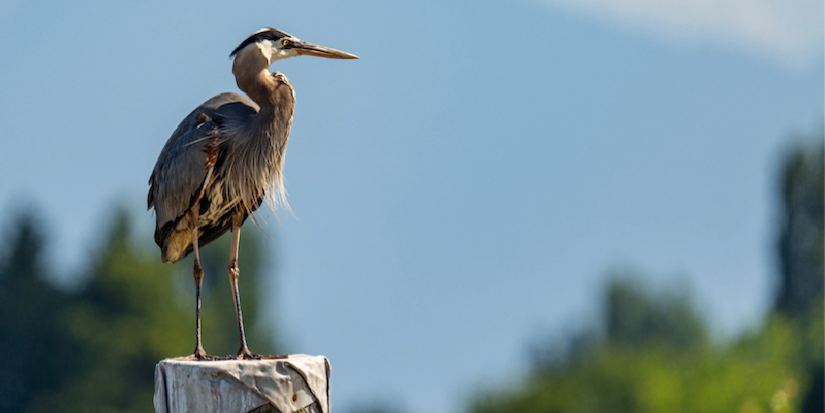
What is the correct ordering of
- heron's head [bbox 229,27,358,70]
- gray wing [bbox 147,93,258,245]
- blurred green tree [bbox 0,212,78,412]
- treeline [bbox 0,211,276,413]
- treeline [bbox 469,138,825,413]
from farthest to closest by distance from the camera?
treeline [bbox 469,138,825,413] < treeline [bbox 0,211,276,413] < blurred green tree [bbox 0,212,78,412] < heron's head [bbox 229,27,358,70] < gray wing [bbox 147,93,258,245]

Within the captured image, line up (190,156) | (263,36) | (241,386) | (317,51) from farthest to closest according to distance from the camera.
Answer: (317,51)
(263,36)
(190,156)
(241,386)

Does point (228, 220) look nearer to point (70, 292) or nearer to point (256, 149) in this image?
point (256, 149)

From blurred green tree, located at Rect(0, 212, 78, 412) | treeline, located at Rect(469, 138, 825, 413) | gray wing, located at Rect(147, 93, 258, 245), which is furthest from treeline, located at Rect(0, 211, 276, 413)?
gray wing, located at Rect(147, 93, 258, 245)

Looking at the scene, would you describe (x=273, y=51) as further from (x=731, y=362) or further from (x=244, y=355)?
(x=731, y=362)

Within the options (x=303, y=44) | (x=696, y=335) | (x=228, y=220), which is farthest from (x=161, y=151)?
(x=696, y=335)

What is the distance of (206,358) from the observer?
595cm

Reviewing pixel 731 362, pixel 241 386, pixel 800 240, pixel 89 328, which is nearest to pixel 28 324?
pixel 89 328

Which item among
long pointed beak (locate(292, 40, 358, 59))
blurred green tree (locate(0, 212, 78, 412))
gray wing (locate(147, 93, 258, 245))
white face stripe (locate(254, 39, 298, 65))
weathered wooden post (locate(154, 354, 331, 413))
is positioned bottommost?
blurred green tree (locate(0, 212, 78, 412))

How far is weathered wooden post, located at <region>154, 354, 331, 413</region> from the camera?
5238 millimetres

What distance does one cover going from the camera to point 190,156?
20.5 ft

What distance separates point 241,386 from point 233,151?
1.68m

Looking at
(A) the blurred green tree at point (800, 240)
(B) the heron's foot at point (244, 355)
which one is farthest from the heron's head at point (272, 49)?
(A) the blurred green tree at point (800, 240)

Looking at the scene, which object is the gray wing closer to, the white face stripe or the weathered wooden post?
the white face stripe

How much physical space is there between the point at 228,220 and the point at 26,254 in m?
36.4
